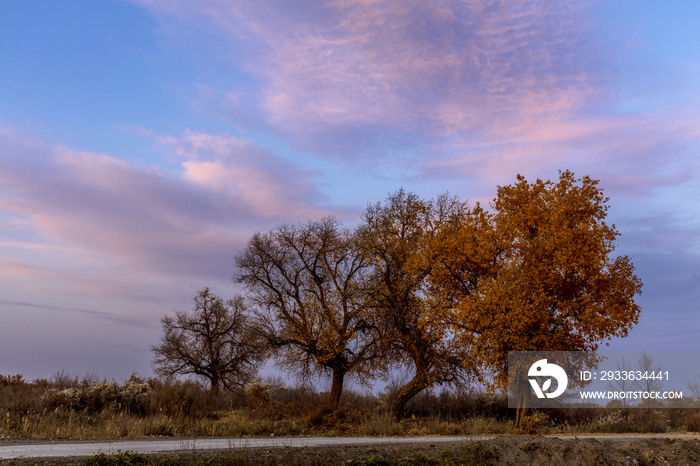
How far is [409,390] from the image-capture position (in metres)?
Answer: 25.8

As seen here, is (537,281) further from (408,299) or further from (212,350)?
(212,350)

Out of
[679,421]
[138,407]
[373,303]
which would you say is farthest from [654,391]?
[138,407]

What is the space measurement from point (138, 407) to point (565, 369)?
65.9ft

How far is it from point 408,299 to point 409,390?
4.39 meters

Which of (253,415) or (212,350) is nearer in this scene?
(253,415)

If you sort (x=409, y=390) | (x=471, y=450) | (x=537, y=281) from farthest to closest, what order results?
(x=409, y=390)
(x=537, y=281)
(x=471, y=450)

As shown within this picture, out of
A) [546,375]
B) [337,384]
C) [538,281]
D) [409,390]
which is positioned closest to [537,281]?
[538,281]

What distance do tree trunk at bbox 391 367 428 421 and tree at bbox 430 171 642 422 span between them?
3.21 m

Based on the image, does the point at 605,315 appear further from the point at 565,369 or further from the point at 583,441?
the point at 583,441

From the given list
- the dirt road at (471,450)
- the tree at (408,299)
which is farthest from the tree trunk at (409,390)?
the dirt road at (471,450)

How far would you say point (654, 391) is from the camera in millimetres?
35938

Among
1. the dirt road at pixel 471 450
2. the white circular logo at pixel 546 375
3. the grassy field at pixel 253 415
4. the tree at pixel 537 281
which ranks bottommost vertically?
A: the grassy field at pixel 253 415

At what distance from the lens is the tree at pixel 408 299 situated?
24.9 metres

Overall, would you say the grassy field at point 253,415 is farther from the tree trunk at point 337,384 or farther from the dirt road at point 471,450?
the dirt road at point 471,450
